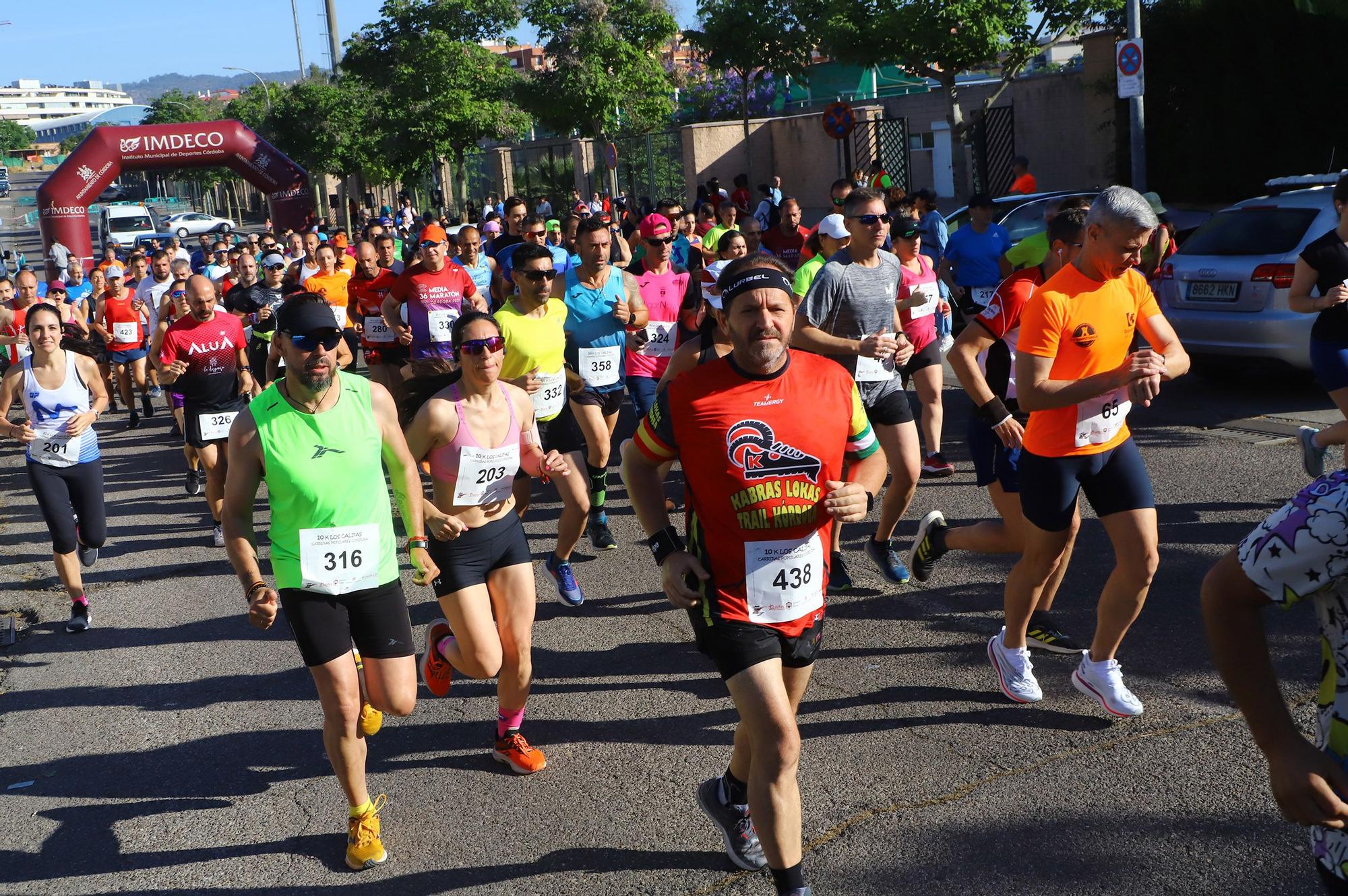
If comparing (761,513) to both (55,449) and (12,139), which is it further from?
(12,139)

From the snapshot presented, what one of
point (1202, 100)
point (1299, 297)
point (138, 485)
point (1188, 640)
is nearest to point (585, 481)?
point (1188, 640)

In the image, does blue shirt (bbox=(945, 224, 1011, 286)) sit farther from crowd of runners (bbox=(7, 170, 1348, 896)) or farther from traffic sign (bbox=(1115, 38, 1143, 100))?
traffic sign (bbox=(1115, 38, 1143, 100))

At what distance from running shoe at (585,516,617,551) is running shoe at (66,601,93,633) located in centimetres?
297

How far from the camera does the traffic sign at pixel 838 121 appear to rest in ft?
65.3

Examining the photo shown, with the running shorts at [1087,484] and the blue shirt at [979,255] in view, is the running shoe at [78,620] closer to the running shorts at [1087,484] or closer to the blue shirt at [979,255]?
the running shorts at [1087,484]

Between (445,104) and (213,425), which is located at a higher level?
(445,104)

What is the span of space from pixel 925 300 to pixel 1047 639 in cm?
286

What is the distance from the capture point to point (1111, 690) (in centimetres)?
478

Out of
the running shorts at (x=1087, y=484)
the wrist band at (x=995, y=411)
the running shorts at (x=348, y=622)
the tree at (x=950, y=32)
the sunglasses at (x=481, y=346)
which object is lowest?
the running shorts at (x=348, y=622)

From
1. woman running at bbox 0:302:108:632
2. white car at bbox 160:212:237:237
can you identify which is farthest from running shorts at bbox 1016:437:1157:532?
white car at bbox 160:212:237:237

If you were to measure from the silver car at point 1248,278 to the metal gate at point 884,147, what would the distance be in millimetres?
17492

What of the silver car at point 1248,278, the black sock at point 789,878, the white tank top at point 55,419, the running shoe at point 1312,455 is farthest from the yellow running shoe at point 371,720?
the silver car at point 1248,278

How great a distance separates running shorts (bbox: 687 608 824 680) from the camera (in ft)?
11.4

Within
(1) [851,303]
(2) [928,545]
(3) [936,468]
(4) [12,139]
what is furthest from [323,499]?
(4) [12,139]
